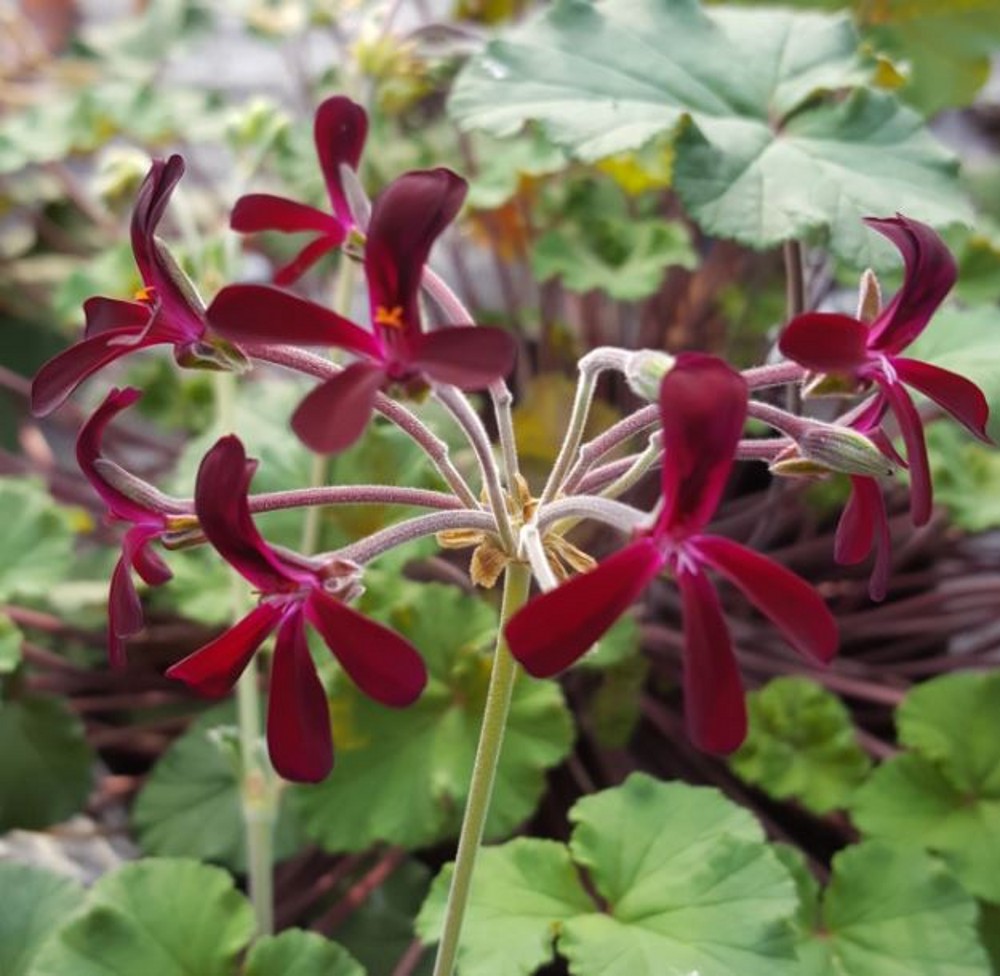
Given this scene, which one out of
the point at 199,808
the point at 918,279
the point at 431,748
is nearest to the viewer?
the point at 918,279

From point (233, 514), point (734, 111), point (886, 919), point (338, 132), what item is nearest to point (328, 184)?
point (338, 132)

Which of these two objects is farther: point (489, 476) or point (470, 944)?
point (470, 944)

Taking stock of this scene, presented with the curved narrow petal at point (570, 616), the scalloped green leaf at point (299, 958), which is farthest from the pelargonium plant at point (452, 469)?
the scalloped green leaf at point (299, 958)

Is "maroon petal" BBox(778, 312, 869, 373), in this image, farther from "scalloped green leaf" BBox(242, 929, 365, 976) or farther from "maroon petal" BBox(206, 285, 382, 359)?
"scalloped green leaf" BBox(242, 929, 365, 976)

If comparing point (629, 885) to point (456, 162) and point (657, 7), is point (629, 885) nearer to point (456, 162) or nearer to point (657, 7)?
point (657, 7)

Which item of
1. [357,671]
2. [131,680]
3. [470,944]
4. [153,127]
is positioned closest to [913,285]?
[357,671]

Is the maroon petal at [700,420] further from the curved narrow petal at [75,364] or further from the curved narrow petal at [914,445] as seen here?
the curved narrow petal at [75,364]

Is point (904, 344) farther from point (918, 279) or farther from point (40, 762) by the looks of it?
point (40, 762)
